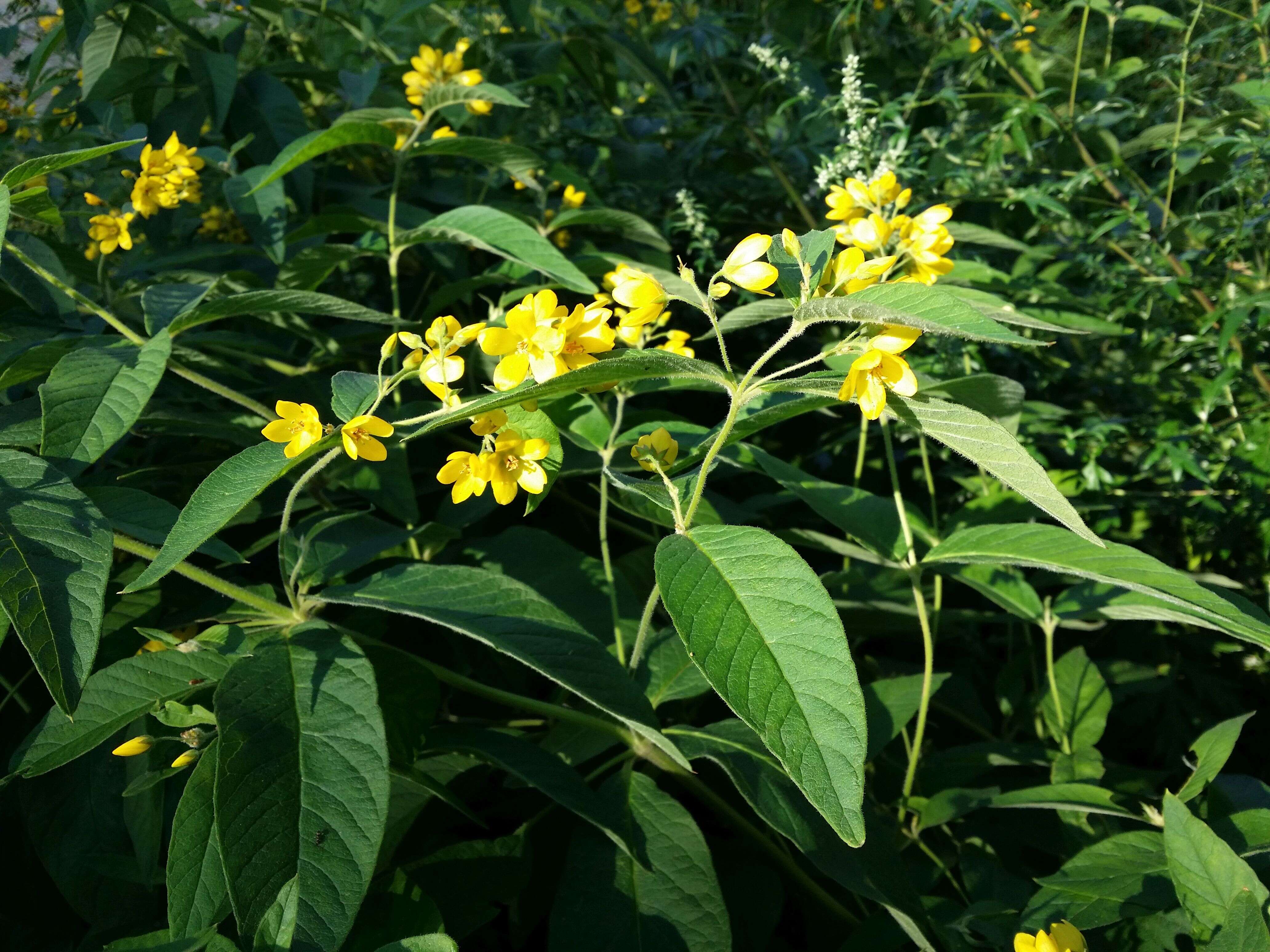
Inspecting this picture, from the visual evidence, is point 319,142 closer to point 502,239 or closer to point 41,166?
point 502,239

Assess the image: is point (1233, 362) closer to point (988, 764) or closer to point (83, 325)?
point (988, 764)

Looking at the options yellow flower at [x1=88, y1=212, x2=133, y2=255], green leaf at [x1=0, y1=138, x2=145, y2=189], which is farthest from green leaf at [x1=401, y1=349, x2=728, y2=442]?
yellow flower at [x1=88, y1=212, x2=133, y2=255]

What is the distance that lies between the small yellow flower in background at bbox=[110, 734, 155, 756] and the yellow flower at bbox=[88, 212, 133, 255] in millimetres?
913

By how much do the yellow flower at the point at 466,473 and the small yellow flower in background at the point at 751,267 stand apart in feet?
0.97

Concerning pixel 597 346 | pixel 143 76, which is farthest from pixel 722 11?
pixel 597 346

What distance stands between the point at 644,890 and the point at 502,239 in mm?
946

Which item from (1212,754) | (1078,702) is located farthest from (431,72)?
(1212,754)

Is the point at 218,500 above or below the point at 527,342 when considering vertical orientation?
below

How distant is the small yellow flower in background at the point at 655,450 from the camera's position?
1.04m

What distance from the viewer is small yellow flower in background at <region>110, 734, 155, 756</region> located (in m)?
0.95

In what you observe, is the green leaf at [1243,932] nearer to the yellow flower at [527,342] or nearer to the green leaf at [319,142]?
the yellow flower at [527,342]

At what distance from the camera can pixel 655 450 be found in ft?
3.50

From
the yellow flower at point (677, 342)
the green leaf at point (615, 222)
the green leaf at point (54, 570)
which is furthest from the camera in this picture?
the green leaf at point (615, 222)

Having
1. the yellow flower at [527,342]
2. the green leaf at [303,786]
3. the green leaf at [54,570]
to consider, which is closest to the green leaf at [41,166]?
the green leaf at [54,570]
